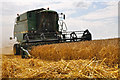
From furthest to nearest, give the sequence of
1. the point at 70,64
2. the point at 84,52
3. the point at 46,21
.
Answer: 1. the point at 46,21
2. the point at 84,52
3. the point at 70,64

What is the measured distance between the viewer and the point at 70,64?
301 cm

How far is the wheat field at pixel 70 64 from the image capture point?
2615 mm

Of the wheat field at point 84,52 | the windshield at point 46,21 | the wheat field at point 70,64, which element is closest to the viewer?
the wheat field at point 70,64

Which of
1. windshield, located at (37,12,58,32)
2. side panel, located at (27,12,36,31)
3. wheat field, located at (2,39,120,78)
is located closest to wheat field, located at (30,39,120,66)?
wheat field, located at (2,39,120,78)

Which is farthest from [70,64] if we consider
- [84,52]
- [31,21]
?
[31,21]

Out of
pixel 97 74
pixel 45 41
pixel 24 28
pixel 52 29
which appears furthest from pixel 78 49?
pixel 24 28

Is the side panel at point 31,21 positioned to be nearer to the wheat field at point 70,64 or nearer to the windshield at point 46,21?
the windshield at point 46,21

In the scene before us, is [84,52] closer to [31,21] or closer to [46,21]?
[46,21]

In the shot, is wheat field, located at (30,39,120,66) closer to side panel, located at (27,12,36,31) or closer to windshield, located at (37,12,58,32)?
windshield, located at (37,12,58,32)

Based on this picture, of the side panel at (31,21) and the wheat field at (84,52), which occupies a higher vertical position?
the side panel at (31,21)

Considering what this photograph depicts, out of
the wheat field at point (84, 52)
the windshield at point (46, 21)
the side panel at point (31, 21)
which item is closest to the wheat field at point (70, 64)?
the wheat field at point (84, 52)

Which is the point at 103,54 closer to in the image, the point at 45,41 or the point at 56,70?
the point at 56,70

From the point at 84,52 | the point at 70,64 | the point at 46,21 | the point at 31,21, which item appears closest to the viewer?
the point at 70,64

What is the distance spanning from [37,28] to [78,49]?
720 cm
